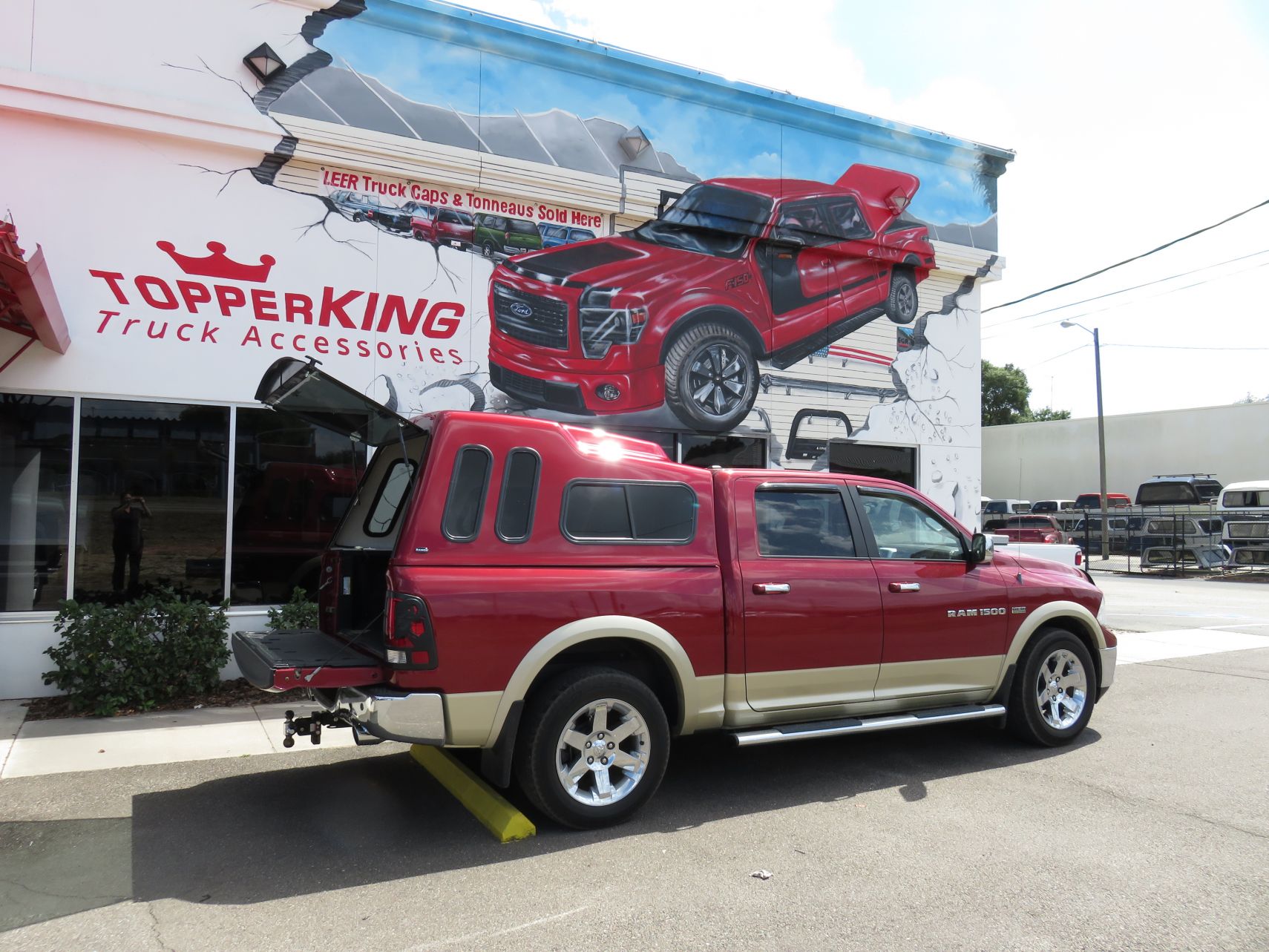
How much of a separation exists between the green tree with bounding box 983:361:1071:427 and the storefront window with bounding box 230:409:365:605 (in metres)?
58.7

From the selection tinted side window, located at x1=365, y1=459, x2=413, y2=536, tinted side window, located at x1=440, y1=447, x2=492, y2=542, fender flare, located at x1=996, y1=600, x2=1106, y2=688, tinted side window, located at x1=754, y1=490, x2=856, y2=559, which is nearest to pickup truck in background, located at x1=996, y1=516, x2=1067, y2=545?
fender flare, located at x1=996, y1=600, x2=1106, y2=688

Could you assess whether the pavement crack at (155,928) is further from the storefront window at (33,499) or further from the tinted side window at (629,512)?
the storefront window at (33,499)

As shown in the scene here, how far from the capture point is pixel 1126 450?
132 ft

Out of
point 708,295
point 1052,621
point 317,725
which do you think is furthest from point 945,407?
point 317,725

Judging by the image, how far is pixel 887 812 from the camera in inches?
207

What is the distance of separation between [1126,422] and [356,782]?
138 feet

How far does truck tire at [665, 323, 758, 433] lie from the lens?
36.0ft

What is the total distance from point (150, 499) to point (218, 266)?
226cm

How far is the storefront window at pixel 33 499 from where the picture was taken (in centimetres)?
793

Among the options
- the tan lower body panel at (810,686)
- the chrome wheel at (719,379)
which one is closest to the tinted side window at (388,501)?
the tan lower body panel at (810,686)

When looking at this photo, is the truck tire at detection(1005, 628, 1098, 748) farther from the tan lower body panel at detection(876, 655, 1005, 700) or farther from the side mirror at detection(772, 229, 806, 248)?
the side mirror at detection(772, 229, 806, 248)

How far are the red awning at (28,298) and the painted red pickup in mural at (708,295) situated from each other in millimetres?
4009

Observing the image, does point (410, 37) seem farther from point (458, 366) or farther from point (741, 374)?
point (741, 374)

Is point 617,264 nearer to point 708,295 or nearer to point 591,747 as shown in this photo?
point 708,295
